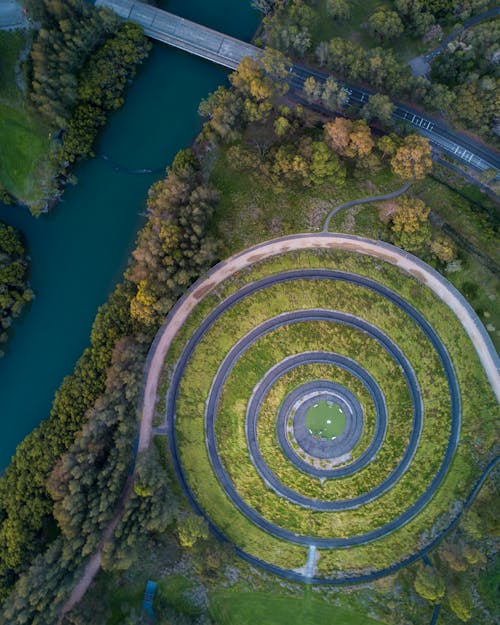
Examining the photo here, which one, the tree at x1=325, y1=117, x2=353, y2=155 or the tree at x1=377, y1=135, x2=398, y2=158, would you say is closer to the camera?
the tree at x1=325, y1=117, x2=353, y2=155

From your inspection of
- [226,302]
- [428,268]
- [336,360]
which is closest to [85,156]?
[226,302]

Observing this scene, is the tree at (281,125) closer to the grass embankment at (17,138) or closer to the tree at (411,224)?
the tree at (411,224)

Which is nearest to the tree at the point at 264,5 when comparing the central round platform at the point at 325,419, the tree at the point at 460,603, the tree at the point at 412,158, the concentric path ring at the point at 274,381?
the tree at the point at 412,158

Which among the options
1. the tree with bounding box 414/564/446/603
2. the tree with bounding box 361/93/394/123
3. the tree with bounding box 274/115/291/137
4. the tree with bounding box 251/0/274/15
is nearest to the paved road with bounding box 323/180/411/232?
the tree with bounding box 361/93/394/123

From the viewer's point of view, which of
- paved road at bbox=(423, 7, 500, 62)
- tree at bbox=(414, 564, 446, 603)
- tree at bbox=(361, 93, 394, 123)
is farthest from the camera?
paved road at bbox=(423, 7, 500, 62)

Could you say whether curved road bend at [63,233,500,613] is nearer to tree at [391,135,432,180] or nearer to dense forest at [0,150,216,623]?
dense forest at [0,150,216,623]

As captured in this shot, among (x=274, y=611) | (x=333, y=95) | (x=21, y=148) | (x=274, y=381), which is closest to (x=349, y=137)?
(x=333, y=95)

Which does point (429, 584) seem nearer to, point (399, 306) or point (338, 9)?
point (399, 306)
